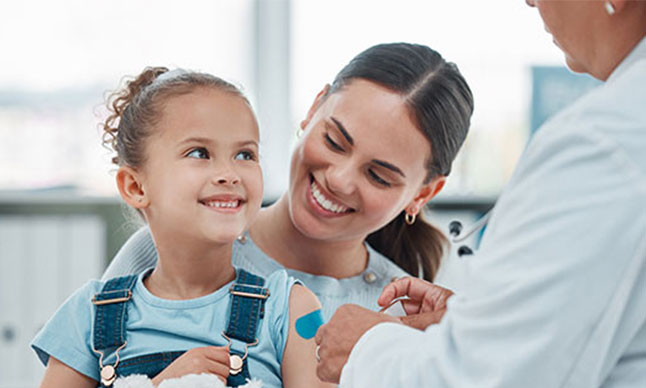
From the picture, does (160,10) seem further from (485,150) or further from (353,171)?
(353,171)

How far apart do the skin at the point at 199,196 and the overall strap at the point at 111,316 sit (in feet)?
0.20

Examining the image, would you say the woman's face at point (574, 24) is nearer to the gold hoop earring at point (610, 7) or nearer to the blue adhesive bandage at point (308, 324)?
the gold hoop earring at point (610, 7)

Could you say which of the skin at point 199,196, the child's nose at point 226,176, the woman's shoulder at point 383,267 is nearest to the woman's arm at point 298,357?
the skin at point 199,196

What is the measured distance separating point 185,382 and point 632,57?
2.50ft

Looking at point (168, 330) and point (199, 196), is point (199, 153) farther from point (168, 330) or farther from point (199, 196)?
point (168, 330)

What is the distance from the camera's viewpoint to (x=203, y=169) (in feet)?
4.40

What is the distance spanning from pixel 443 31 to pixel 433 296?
2.77 m

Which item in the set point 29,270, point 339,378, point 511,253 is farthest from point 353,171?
point 29,270

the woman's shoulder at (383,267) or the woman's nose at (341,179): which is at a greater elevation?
the woman's nose at (341,179)

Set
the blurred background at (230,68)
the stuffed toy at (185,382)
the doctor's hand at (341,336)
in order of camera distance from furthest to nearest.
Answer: the blurred background at (230,68) → the stuffed toy at (185,382) → the doctor's hand at (341,336)

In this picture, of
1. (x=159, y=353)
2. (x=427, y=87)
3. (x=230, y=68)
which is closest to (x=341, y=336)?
(x=159, y=353)

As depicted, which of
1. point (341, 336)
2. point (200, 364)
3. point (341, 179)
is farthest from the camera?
point (341, 179)

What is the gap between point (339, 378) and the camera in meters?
1.08

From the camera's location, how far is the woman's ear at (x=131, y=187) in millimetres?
1410
